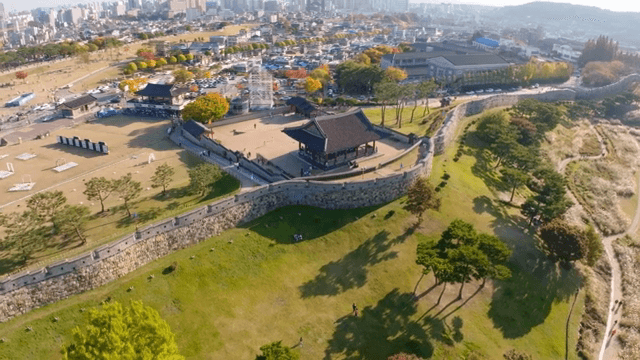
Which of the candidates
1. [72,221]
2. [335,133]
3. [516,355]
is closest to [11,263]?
[72,221]

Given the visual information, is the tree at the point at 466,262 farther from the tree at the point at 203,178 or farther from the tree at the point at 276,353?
the tree at the point at 203,178

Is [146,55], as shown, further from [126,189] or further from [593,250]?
[593,250]

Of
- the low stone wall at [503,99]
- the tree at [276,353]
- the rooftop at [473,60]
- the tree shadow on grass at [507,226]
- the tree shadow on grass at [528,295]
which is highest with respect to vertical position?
the rooftop at [473,60]

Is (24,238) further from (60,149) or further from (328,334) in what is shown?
(60,149)

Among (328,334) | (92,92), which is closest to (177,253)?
(328,334)

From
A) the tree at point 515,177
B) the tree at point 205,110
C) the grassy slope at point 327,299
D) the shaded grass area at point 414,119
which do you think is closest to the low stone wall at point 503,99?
the shaded grass area at point 414,119

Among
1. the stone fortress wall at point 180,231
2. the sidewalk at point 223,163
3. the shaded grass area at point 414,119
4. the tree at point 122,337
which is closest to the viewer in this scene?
the tree at point 122,337

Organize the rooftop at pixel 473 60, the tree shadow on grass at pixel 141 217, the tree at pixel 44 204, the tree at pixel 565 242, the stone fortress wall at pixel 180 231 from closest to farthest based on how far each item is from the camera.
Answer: the stone fortress wall at pixel 180 231 < the tree at pixel 44 204 < the tree shadow on grass at pixel 141 217 < the tree at pixel 565 242 < the rooftop at pixel 473 60

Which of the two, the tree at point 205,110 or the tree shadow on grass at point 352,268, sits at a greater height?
the tree at point 205,110
